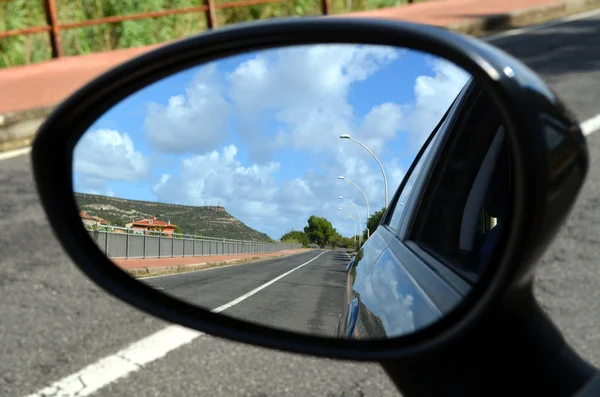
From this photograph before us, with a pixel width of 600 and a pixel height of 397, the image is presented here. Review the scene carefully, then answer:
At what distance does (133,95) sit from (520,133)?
2.84 ft

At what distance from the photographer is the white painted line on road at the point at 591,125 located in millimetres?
6266

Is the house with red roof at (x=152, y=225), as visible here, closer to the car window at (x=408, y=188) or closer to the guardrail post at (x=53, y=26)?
the car window at (x=408, y=188)

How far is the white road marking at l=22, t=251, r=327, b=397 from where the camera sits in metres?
2.90

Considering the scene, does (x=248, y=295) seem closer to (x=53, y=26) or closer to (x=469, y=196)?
(x=469, y=196)

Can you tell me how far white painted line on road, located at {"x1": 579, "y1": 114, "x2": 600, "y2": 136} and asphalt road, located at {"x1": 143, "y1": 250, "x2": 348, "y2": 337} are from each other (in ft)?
17.4

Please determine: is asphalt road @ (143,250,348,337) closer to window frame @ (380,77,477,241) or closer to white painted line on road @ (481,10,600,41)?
window frame @ (380,77,477,241)

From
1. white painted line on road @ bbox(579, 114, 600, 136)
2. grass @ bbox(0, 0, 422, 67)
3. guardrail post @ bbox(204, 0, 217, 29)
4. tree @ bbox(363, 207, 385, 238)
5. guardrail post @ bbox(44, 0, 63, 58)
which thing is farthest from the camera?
guardrail post @ bbox(204, 0, 217, 29)

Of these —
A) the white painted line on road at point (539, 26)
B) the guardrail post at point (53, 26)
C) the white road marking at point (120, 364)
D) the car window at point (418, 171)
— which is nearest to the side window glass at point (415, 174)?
the car window at point (418, 171)

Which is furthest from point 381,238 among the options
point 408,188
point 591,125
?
point 591,125

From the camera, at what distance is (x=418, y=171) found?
170 centimetres

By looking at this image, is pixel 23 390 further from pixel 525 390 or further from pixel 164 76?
pixel 525 390

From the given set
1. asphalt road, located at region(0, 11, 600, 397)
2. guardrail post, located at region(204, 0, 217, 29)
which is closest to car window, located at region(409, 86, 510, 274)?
asphalt road, located at region(0, 11, 600, 397)

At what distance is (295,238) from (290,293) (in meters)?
0.13

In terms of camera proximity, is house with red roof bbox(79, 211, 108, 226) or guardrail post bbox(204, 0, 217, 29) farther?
guardrail post bbox(204, 0, 217, 29)
